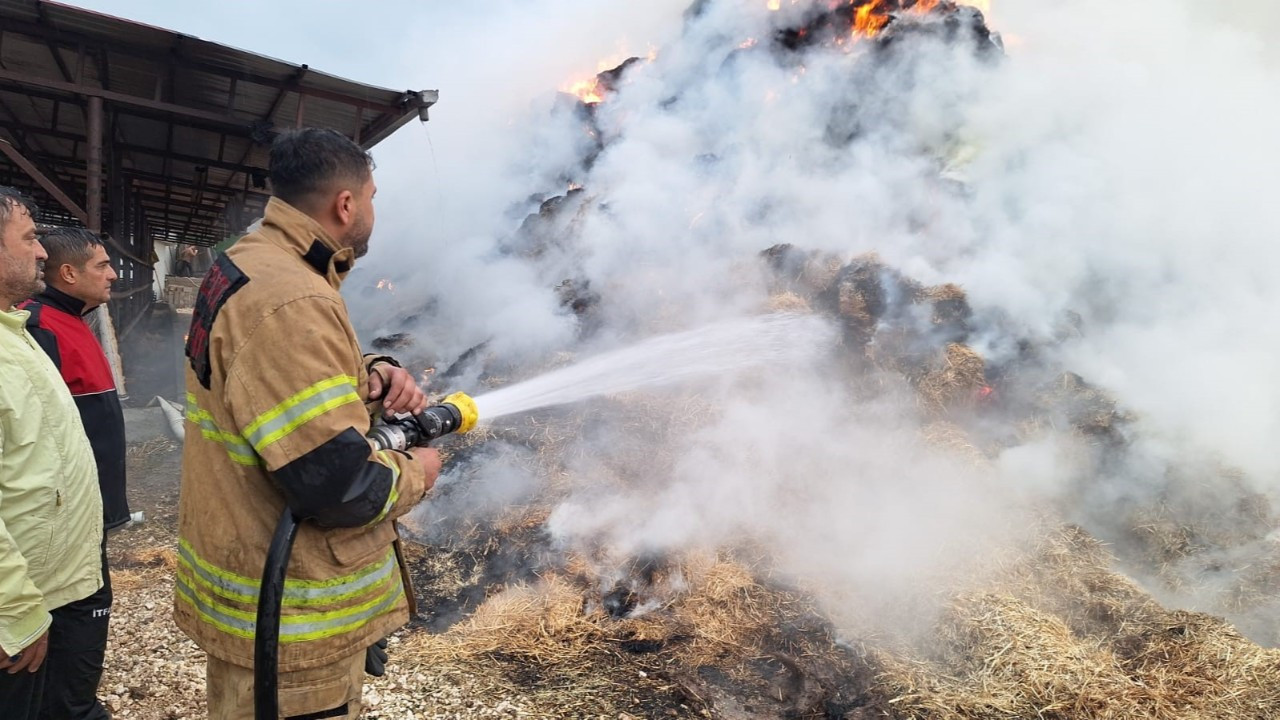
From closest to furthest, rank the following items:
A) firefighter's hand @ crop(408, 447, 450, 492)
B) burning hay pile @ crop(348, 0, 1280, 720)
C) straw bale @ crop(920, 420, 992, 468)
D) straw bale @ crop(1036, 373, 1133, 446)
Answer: firefighter's hand @ crop(408, 447, 450, 492), burning hay pile @ crop(348, 0, 1280, 720), straw bale @ crop(920, 420, 992, 468), straw bale @ crop(1036, 373, 1133, 446)

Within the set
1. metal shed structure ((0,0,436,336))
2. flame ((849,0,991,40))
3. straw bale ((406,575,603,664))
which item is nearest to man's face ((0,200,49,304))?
straw bale ((406,575,603,664))

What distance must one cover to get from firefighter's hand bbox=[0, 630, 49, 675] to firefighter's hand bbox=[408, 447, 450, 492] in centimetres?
129

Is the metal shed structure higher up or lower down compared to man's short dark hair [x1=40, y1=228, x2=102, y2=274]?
higher up

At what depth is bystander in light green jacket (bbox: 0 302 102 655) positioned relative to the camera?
6.13ft

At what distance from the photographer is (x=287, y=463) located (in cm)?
158

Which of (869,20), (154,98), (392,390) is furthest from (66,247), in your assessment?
(869,20)

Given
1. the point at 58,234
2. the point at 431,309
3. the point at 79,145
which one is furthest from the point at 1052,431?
the point at 79,145

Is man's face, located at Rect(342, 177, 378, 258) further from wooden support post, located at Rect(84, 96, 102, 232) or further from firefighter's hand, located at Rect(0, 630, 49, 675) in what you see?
wooden support post, located at Rect(84, 96, 102, 232)

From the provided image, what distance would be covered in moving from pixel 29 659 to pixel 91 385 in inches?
77.1

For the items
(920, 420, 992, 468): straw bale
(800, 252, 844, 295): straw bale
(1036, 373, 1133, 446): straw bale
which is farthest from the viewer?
(800, 252, 844, 295): straw bale

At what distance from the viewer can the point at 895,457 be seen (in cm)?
660

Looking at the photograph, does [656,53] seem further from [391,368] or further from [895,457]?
[391,368]

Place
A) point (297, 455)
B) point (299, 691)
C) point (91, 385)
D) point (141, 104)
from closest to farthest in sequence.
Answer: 1. point (297, 455)
2. point (299, 691)
3. point (91, 385)
4. point (141, 104)

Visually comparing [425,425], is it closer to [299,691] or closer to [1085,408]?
[299,691]
